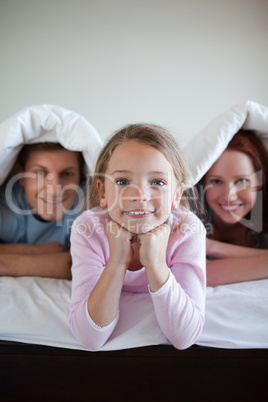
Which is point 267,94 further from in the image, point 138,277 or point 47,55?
point 138,277

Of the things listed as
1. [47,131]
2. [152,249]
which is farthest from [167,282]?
[47,131]

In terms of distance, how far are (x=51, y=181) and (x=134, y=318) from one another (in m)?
0.50

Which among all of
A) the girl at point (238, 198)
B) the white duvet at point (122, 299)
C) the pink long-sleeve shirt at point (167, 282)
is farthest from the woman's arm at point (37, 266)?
the girl at point (238, 198)

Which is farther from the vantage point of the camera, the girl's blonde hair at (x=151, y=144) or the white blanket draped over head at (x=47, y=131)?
the white blanket draped over head at (x=47, y=131)

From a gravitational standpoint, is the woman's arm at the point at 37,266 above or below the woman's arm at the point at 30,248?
below

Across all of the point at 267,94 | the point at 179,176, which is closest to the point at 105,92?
the point at 267,94

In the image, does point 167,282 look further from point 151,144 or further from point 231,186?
point 231,186

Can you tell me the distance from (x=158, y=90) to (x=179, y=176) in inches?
34.9

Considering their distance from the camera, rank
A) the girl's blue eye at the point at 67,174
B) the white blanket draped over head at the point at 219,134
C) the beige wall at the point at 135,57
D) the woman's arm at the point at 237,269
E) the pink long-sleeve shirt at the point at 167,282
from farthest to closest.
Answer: the beige wall at the point at 135,57, the girl's blue eye at the point at 67,174, the white blanket draped over head at the point at 219,134, the woman's arm at the point at 237,269, the pink long-sleeve shirt at the point at 167,282

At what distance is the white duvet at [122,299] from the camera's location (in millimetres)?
621

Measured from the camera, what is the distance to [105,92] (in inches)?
57.5

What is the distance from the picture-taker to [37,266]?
849 mm

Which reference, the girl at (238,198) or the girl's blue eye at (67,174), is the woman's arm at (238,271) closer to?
the girl at (238,198)

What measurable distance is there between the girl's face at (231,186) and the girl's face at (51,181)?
414 mm
